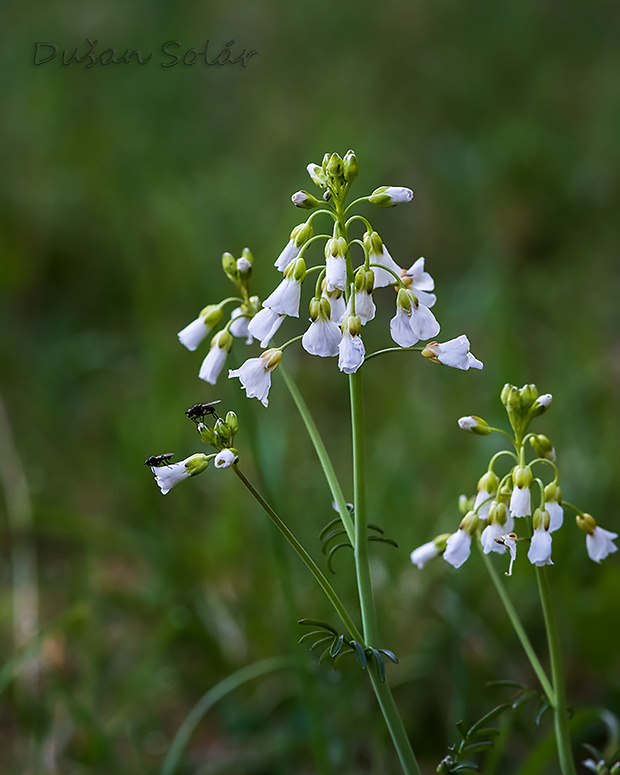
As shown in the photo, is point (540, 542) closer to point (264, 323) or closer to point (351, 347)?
point (351, 347)

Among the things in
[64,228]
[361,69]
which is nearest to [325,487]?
[64,228]

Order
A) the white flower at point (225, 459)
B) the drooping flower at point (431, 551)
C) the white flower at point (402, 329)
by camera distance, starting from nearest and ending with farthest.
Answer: the white flower at point (225, 459)
the white flower at point (402, 329)
the drooping flower at point (431, 551)

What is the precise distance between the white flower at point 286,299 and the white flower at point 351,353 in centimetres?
12

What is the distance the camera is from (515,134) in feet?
16.7

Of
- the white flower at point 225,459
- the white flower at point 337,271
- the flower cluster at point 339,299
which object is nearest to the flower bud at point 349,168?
the flower cluster at point 339,299

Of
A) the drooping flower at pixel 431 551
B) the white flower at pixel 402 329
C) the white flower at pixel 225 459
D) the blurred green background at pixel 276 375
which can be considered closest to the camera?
the white flower at pixel 225 459

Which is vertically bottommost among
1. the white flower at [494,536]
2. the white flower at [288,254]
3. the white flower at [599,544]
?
the white flower at [599,544]

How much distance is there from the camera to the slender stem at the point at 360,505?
114 cm

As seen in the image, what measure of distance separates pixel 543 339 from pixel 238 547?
2.10m

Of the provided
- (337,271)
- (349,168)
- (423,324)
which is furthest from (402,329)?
(349,168)

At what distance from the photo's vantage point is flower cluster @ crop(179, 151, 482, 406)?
44.2 inches

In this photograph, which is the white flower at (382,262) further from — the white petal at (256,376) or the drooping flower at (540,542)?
the drooping flower at (540,542)

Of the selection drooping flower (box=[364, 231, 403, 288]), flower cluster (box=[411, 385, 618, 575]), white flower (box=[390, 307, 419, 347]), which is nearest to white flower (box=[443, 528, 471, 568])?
flower cluster (box=[411, 385, 618, 575])

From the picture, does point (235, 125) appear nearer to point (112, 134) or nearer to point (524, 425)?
point (112, 134)
